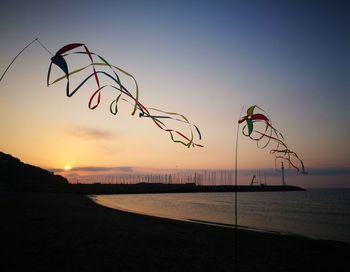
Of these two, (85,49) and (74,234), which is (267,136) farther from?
(74,234)

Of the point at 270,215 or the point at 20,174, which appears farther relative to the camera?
the point at 20,174

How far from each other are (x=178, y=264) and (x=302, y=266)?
4.61 meters

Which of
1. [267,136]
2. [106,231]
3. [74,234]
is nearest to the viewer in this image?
[267,136]

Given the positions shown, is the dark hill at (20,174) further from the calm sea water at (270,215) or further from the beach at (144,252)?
the beach at (144,252)

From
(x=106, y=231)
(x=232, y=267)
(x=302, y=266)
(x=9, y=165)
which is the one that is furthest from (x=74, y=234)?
(x=9, y=165)

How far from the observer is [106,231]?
49.8 ft

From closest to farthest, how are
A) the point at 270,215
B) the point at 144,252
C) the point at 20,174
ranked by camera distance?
the point at 144,252 → the point at 270,215 → the point at 20,174

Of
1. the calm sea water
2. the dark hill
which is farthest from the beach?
the dark hill

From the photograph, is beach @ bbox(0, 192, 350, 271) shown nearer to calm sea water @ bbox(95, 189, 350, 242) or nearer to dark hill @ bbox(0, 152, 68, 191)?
calm sea water @ bbox(95, 189, 350, 242)

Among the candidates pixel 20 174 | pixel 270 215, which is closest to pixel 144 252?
pixel 270 215

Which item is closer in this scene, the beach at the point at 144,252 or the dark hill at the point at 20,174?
the beach at the point at 144,252

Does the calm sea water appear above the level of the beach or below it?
below

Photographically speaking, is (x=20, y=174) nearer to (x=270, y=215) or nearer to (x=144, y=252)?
(x=270, y=215)

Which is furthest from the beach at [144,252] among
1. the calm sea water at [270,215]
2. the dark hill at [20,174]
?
the dark hill at [20,174]
